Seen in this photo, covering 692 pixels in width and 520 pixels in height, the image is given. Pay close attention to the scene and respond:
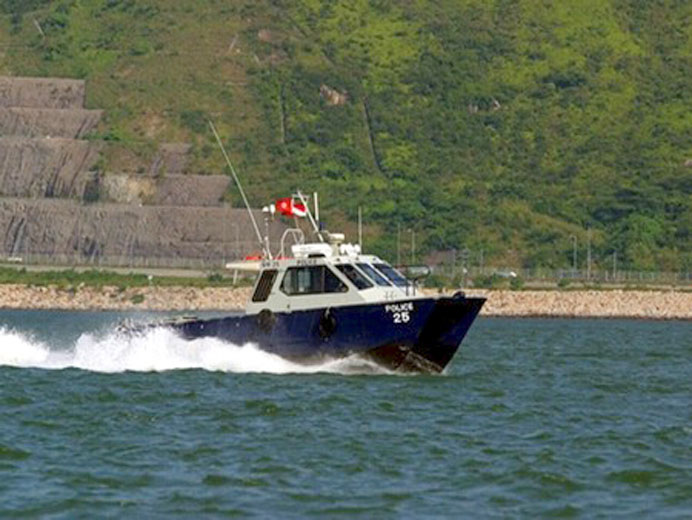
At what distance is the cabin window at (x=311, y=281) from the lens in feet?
165

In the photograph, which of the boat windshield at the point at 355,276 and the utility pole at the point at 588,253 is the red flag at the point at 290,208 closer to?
the boat windshield at the point at 355,276

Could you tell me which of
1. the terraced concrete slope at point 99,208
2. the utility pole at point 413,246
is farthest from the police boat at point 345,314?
the terraced concrete slope at point 99,208

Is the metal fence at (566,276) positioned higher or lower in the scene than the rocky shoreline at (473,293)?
higher

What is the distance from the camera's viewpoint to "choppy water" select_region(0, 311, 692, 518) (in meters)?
32.8

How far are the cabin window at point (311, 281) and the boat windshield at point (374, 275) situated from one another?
0.74m

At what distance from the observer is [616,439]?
40.2 meters

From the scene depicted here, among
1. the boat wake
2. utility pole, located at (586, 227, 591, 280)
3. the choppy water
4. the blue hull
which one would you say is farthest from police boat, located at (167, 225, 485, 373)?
utility pole, located at (586, 227, 591, 280)

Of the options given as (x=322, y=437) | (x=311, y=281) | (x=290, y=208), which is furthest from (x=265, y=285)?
(x=322, y=437)

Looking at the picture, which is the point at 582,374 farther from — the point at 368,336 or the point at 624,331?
the point at 624,331

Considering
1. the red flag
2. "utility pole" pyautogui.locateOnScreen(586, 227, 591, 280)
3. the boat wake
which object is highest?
"utility pole" pyautogui.locateOnScreen(586, 227, 591, 280)

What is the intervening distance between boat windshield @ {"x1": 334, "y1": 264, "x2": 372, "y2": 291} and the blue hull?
0.73 meters

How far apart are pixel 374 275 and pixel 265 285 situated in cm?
291

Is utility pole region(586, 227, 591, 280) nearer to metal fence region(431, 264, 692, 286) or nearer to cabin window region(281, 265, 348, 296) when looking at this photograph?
metal fence region(431, 264, 692, 286)

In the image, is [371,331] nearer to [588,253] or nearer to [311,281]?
[311,281]
